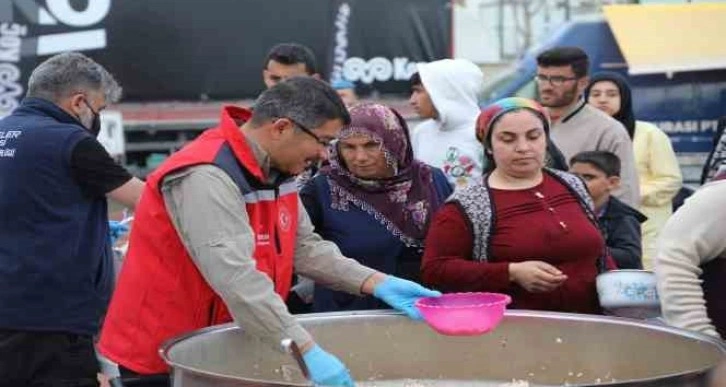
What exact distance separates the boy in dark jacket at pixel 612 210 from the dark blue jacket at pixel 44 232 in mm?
1692

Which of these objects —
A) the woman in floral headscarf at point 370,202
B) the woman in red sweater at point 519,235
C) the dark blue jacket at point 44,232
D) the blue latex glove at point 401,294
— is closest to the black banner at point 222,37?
the dark blue jacket at point 44,232

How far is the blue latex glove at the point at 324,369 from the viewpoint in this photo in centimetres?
301

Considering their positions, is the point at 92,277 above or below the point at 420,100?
below

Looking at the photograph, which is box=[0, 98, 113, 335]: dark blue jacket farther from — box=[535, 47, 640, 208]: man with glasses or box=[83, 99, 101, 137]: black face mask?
box=[535, 47, 640, 208]: man with glasses

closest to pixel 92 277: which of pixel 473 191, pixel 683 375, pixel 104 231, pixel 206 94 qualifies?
pixel 104 231

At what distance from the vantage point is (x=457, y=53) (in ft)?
45.3

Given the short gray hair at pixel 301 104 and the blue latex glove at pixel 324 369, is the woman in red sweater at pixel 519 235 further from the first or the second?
the blue latex glove at pixel 324 369

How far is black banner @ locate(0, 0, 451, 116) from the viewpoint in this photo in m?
12.6

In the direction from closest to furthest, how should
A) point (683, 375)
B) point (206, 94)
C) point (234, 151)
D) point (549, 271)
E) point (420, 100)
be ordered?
point (683, 375) → point (234, 151) → point (549, 271) → point (420, 100) → point (206, 94)

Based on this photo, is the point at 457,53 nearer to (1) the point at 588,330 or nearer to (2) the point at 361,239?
(2) the point at 361,239

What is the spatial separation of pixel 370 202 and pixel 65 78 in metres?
1.11

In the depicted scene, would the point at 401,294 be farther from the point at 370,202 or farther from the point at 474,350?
the point at 370,202

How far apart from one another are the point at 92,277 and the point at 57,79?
67 centimetres

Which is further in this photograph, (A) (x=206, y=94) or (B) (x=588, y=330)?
(A) (x=206, y=94)
